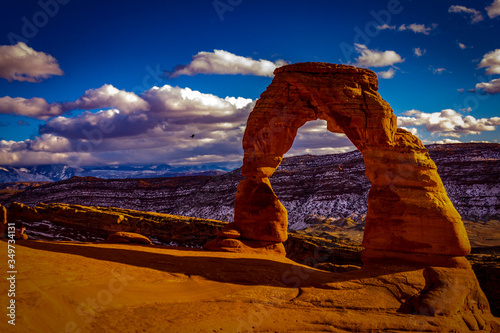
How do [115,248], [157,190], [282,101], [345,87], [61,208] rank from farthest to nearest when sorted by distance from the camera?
[157,190] → [61,208] → [282,101] → [345,87] → [115,248]

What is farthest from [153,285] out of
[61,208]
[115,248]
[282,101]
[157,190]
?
[157,190]

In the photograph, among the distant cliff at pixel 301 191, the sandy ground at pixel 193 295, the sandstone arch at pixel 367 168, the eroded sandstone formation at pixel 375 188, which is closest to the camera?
the sandy ground at pixel 193 295

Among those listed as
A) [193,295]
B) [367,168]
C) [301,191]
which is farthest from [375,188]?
[301,191]

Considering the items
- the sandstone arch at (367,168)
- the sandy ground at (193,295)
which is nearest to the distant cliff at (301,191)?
the sandstone arch at (367,168)

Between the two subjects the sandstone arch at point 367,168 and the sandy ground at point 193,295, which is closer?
the sandy ground at point 193,295

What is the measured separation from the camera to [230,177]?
76.9 m

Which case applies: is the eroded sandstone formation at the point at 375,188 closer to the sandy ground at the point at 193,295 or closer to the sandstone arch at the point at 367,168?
the sandstone arch at the point at 367,168

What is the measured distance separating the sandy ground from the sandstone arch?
1716 mm

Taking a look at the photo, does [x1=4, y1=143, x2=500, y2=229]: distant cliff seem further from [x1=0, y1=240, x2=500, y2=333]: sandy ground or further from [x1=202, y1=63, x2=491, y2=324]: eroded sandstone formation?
[x1=0, y1=240, x2=500, y2=333]: sandy ground

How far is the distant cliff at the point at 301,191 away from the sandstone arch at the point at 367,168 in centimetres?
3708

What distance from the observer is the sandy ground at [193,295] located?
7535mm

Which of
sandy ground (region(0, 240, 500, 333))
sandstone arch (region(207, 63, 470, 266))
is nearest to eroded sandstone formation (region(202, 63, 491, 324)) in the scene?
sandstone arch (region(207, 63, 470, 266))

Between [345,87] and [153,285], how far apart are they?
11973mm

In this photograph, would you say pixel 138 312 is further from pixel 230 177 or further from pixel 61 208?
pixel 230 177
